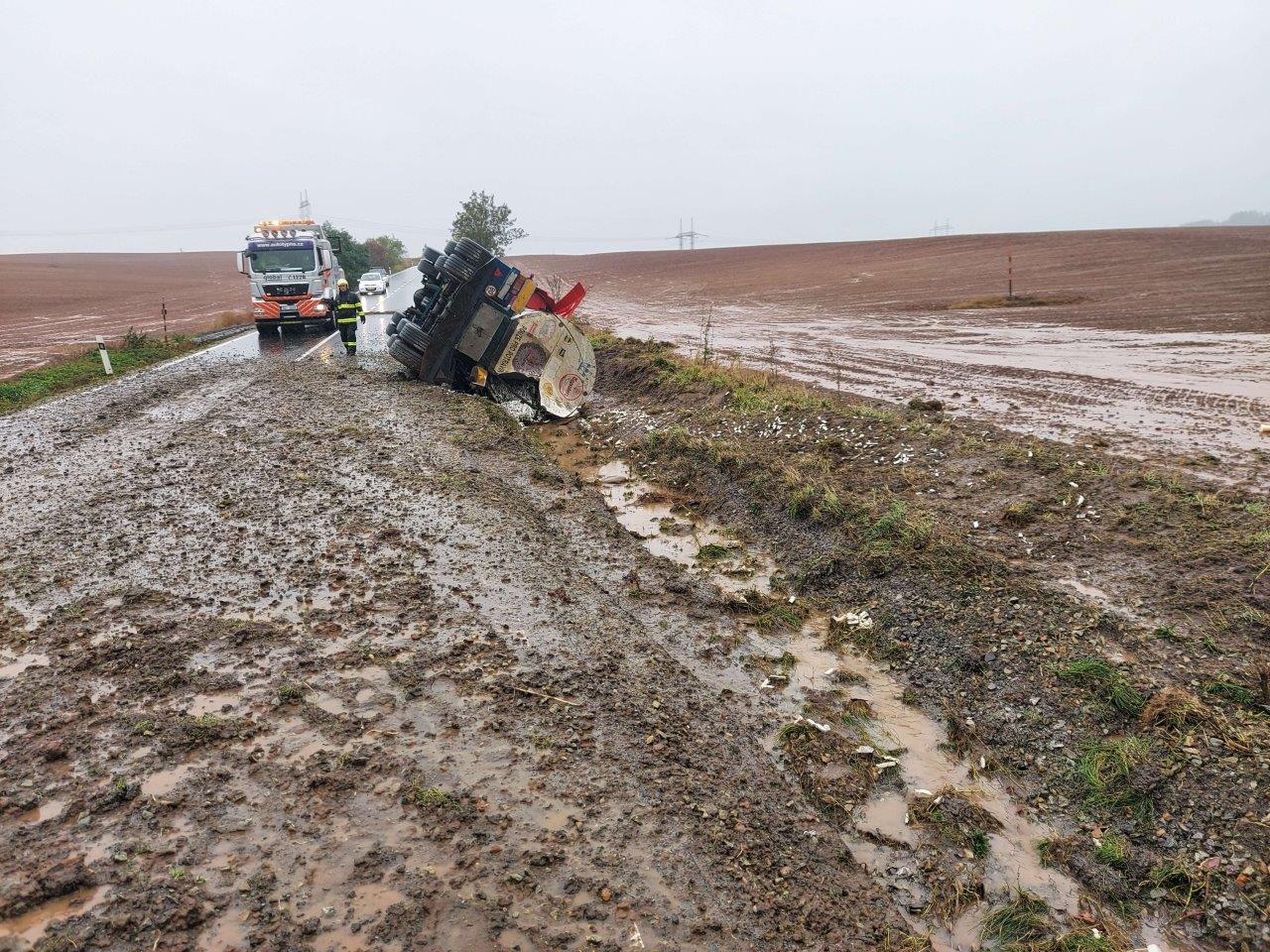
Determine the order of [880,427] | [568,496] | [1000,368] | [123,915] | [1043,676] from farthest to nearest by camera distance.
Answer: [1000,368], [880,427], [568,496], [1043,676], [123,915]

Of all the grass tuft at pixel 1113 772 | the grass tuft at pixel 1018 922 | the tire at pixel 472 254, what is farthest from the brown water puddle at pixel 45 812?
the tire at pixel 472 254

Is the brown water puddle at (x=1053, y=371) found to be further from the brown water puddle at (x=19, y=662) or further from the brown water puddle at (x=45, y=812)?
the brown water puddle at (x=19, y=662)

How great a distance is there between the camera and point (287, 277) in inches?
790

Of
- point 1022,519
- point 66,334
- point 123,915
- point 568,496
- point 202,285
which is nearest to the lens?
point 123,915

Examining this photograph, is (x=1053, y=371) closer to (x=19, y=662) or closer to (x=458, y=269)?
(x=458, y=269)

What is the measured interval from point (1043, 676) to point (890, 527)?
1914 mm

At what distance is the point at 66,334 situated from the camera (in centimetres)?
2406

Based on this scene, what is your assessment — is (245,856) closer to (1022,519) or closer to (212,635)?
(212,635)

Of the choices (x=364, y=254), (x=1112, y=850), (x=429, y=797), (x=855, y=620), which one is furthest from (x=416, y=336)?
(x=364, y=254)

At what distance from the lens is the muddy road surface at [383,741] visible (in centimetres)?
291

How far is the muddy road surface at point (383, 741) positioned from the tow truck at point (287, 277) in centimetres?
1392

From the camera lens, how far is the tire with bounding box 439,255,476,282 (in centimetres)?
1195

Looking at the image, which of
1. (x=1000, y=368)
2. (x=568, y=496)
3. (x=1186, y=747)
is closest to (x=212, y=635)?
(x=568, y=496)

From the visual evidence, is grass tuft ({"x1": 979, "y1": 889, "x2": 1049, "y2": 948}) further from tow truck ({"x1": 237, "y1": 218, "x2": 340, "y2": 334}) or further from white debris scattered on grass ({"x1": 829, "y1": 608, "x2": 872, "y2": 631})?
tow truck ({"x1": 237, "y1": 218, "x2": 340, "y2": 334})
